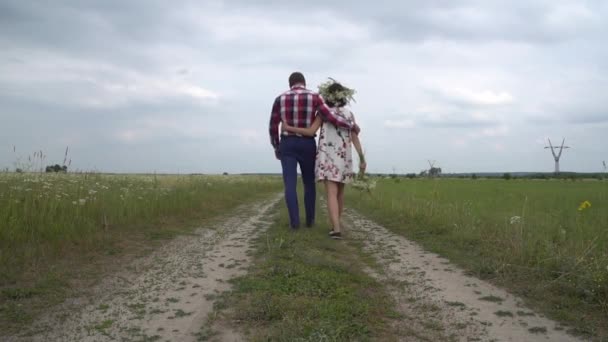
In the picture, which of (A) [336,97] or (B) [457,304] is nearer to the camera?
(B) [457,304]

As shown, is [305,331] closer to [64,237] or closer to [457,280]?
[457,280]

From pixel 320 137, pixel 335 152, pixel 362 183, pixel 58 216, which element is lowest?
pixel 58 216

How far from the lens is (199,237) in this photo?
267 inches

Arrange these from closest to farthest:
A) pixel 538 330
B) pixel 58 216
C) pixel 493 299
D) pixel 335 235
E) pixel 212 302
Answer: pixel 538 330, pixel 212 302, pixel 493 299, pixel 58 216, pixel 335 235

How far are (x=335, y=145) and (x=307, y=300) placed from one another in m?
3.76

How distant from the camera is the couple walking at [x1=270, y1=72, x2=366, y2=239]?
6.66 meters

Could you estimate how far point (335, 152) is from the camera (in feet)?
22.2

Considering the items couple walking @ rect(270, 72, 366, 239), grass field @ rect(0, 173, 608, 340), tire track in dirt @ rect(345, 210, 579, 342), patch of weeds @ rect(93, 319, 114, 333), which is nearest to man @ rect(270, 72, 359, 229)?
couple walking @ rect(270, 72, 366, 239)

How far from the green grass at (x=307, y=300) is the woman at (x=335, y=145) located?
1.76 metres

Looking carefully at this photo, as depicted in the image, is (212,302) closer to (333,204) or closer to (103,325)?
(103,325)

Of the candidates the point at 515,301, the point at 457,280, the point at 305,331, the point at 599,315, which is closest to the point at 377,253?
A: the point at 457,280

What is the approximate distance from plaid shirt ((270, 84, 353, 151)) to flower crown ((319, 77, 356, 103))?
217mm

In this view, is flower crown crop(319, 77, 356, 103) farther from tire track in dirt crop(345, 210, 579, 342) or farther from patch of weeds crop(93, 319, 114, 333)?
patch of weeds crop(93, 319, 114, 333)

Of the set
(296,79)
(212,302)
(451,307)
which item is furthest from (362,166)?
(212,302)
